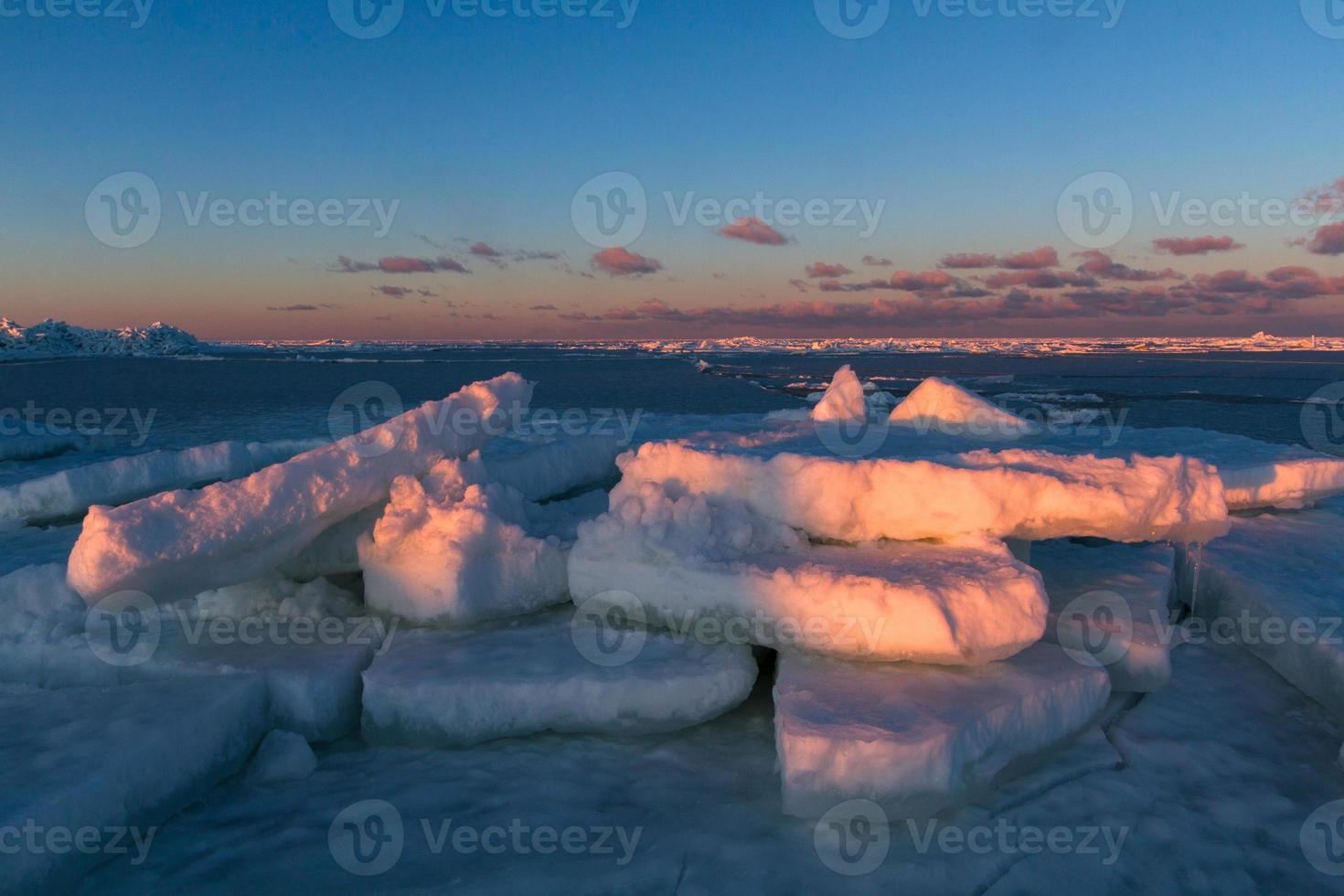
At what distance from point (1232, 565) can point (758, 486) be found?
374 cm

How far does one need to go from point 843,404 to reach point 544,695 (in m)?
4.34

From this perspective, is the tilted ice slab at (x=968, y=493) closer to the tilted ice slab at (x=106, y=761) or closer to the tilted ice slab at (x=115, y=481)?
the tilted ice slab at (x=106, y=761)

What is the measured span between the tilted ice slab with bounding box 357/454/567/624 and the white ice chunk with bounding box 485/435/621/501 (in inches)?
88.6

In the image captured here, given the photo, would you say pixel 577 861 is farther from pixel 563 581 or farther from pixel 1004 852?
pixel 563 581

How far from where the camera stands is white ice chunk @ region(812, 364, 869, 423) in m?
7.02

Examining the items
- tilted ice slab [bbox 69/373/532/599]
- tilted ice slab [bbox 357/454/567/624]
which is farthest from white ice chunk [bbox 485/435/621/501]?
tilted ice slab [bbox 357/454/567/624]

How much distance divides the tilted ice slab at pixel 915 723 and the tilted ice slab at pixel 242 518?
292cm

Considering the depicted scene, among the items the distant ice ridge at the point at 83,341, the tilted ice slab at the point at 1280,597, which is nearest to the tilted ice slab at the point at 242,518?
the tilted ice slab at the point at 1280,597

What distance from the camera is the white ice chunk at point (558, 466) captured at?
25.4 ft

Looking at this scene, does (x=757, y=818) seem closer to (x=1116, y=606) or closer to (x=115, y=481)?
(x=1116, y=606)

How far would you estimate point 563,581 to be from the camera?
4750 millimetres

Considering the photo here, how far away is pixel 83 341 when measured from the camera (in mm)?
80875

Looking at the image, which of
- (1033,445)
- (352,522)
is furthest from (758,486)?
(1033,445)

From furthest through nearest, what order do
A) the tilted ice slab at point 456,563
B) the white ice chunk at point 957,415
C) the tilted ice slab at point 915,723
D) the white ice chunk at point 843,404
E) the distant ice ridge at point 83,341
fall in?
1. the distant ice ridge at point 83,341
2. the white ice chunk at point 957,415
3. the white ice chunk at point 843,404
4. the tilted ice slab at point 456,563
5. the tilted ice slab at point 915,723
